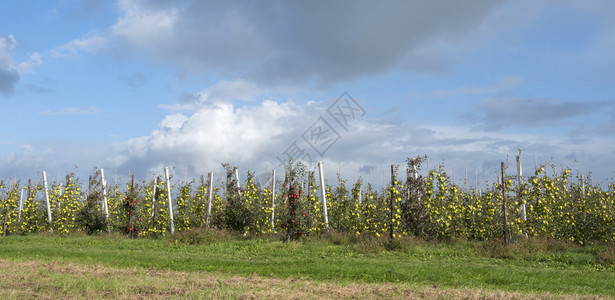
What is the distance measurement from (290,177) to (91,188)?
11.7m

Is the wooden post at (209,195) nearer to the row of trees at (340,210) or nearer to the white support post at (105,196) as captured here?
the row of trees at (340,210)

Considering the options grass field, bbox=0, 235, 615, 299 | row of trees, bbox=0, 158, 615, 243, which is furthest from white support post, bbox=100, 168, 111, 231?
grass field, bbox=0, 235, 615, 299

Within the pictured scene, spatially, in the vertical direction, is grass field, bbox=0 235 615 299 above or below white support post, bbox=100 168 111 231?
below

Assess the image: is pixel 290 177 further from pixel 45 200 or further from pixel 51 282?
pixel 45 200

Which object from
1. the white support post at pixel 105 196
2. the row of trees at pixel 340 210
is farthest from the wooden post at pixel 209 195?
the white support post at pixel 105 196

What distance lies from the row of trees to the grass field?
1.53 m

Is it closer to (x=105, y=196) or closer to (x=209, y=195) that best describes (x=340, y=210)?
(x=209, y=195)

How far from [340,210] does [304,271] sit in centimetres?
1070

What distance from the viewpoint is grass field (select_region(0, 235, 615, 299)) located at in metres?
8.35

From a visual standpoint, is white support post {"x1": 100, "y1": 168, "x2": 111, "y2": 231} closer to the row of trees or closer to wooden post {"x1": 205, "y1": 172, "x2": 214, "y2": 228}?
the row of trees

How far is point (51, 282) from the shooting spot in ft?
30.4

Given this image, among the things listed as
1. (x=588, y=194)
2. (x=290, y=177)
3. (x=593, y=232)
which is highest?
(x=290, y=177)

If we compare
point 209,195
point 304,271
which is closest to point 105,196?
point 209,195

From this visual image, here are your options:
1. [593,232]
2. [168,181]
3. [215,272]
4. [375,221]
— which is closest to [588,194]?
[593,232]
